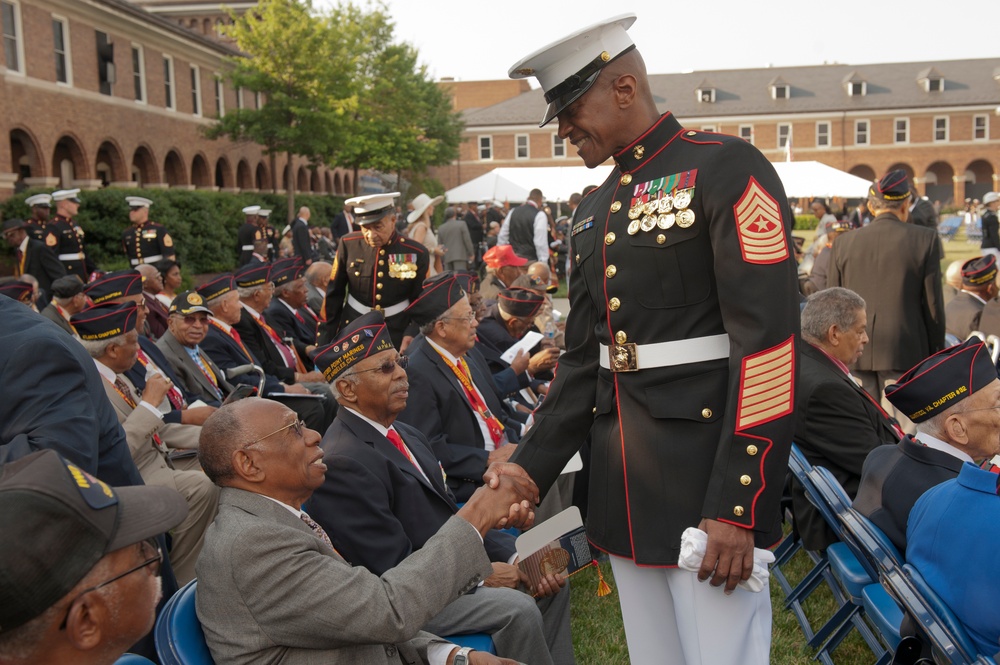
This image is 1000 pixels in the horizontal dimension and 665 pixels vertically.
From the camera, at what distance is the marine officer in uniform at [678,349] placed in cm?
217

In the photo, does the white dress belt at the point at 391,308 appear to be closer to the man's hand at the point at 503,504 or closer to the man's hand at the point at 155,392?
the man's hand at the point at 155,392

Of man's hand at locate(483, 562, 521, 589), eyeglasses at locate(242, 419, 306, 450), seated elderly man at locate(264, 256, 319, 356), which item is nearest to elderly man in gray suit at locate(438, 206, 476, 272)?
seated elderly man at locate(264, 256, 319, 356)

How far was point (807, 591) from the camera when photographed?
15.7 feet

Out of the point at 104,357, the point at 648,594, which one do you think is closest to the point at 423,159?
the point at 104,357

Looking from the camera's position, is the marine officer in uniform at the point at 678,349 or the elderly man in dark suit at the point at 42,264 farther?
the elderly man in dark suit at the point at 42,264

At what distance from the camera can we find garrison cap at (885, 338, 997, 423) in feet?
11.4

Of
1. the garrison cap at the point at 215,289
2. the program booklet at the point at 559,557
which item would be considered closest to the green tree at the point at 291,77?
the garrison cap at the point at 215,289

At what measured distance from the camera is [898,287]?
6.66m

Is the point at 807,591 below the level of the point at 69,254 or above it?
below

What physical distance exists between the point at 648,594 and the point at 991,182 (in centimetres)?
6886

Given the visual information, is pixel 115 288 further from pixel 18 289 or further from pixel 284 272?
pixel 284 272

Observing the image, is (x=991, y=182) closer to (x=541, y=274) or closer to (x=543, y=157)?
(x=543, y=157)

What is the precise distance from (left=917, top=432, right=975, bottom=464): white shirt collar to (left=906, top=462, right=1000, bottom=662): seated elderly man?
26.7 inches

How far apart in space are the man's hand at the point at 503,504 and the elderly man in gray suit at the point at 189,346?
4.15 metres
